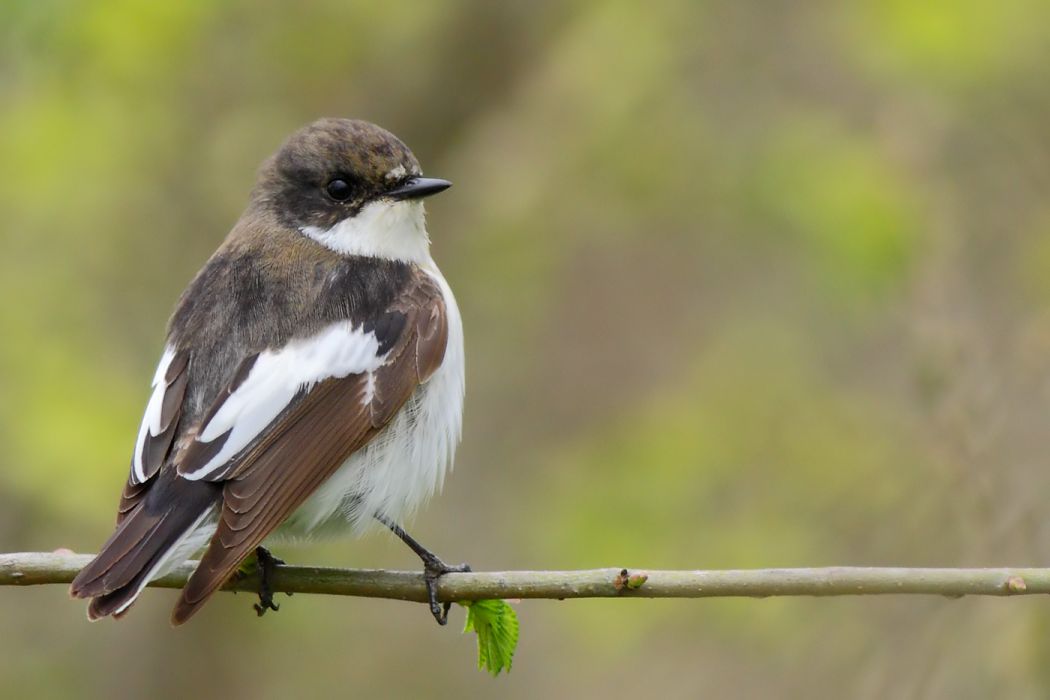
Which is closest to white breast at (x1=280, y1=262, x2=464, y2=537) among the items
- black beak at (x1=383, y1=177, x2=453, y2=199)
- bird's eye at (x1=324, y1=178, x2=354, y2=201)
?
black beak at (x1=383, y1=177, x2=453, y2=199)

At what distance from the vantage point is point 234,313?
425 cm

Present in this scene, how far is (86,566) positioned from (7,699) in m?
3.47

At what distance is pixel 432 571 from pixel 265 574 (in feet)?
1.73

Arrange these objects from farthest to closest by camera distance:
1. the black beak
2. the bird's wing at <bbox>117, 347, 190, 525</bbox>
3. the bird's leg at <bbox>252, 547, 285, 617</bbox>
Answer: the black beak, the bird's leg at <bbox>252, 547, 285, 617</bbox>, the bird's wing at <bbox>117, 347, 190, 525</bbox>

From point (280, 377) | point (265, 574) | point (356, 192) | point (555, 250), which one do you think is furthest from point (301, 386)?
point (555, 250)

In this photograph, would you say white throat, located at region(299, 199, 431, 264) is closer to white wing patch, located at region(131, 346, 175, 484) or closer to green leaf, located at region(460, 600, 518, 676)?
white wing patch, located at region(131, 346, 175, 484)

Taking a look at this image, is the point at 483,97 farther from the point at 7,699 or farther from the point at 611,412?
the point at 7,699

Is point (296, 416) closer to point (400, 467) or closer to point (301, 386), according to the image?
point (301, 386)

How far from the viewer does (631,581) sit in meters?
3.08

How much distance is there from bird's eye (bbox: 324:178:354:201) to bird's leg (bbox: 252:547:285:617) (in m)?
1.26

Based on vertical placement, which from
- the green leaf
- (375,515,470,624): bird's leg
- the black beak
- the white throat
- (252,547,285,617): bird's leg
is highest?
the black beak

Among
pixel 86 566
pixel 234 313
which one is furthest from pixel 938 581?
pixel 234 313

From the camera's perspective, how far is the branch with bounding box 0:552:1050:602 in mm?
2889

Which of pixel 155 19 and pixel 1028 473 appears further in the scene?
pixel 155 19
